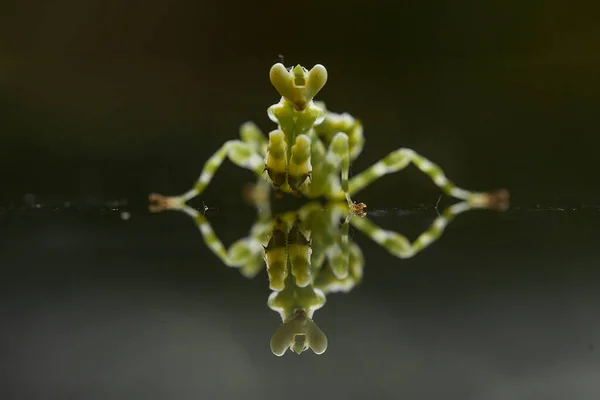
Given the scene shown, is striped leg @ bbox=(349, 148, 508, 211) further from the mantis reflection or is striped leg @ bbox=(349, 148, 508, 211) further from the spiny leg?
the spiny leg

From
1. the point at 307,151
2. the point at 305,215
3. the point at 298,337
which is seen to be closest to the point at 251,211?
the point at 305,215

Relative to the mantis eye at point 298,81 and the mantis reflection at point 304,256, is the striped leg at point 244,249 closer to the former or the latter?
the mantis reflection at point 304,256

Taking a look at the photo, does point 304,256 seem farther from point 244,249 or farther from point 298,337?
point 298,337

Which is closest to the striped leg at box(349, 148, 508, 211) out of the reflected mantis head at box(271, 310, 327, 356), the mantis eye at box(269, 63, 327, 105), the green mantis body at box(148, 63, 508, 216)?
the green mantis body at box(148, 63, 508, 216)

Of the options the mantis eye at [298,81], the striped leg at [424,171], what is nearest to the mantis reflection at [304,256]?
the striped leg at [424,171]

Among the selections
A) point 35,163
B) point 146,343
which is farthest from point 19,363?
point 35,163

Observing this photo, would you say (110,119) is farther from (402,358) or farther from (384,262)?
(402,358)
